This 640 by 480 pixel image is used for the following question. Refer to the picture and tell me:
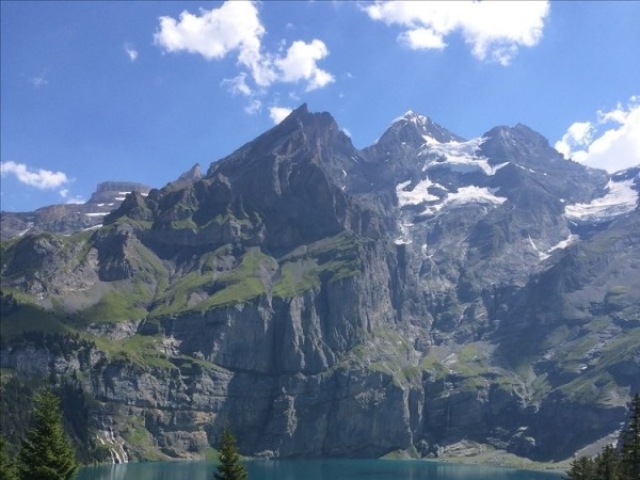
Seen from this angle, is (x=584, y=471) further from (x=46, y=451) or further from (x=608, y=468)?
(x=46, y=451)

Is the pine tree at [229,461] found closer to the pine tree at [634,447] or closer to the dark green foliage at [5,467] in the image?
the dark green foliage at [5,467]

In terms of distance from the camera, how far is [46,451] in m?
38.2

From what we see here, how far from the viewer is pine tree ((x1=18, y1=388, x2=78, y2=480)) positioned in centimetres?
3806

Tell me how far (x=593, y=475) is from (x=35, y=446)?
72.5 m

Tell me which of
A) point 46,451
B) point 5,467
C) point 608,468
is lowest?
point 5,467

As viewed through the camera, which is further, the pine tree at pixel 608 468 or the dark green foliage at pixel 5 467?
the pine tree at pixel 608 468

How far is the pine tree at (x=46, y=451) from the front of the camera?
125ft

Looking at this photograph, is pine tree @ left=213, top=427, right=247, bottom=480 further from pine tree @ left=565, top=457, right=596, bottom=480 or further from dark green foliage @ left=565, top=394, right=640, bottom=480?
pine tree @ left=565, top=457, right=596, bottom=480

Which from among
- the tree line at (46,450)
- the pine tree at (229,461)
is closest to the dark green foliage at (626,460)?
the pine tree at (229,461)

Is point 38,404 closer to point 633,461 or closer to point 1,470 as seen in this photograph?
point 1,470

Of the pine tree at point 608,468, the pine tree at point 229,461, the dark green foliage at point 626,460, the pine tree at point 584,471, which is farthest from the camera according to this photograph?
the pine tree at point 584,471

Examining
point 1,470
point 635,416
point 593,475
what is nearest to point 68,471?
point 1,470

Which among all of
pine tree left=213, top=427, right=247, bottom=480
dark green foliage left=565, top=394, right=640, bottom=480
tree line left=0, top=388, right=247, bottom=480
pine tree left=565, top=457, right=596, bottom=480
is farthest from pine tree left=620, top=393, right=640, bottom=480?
tree line left=0, top=388, right=247, bottom=480

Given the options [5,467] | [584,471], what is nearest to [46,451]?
[5,467]
